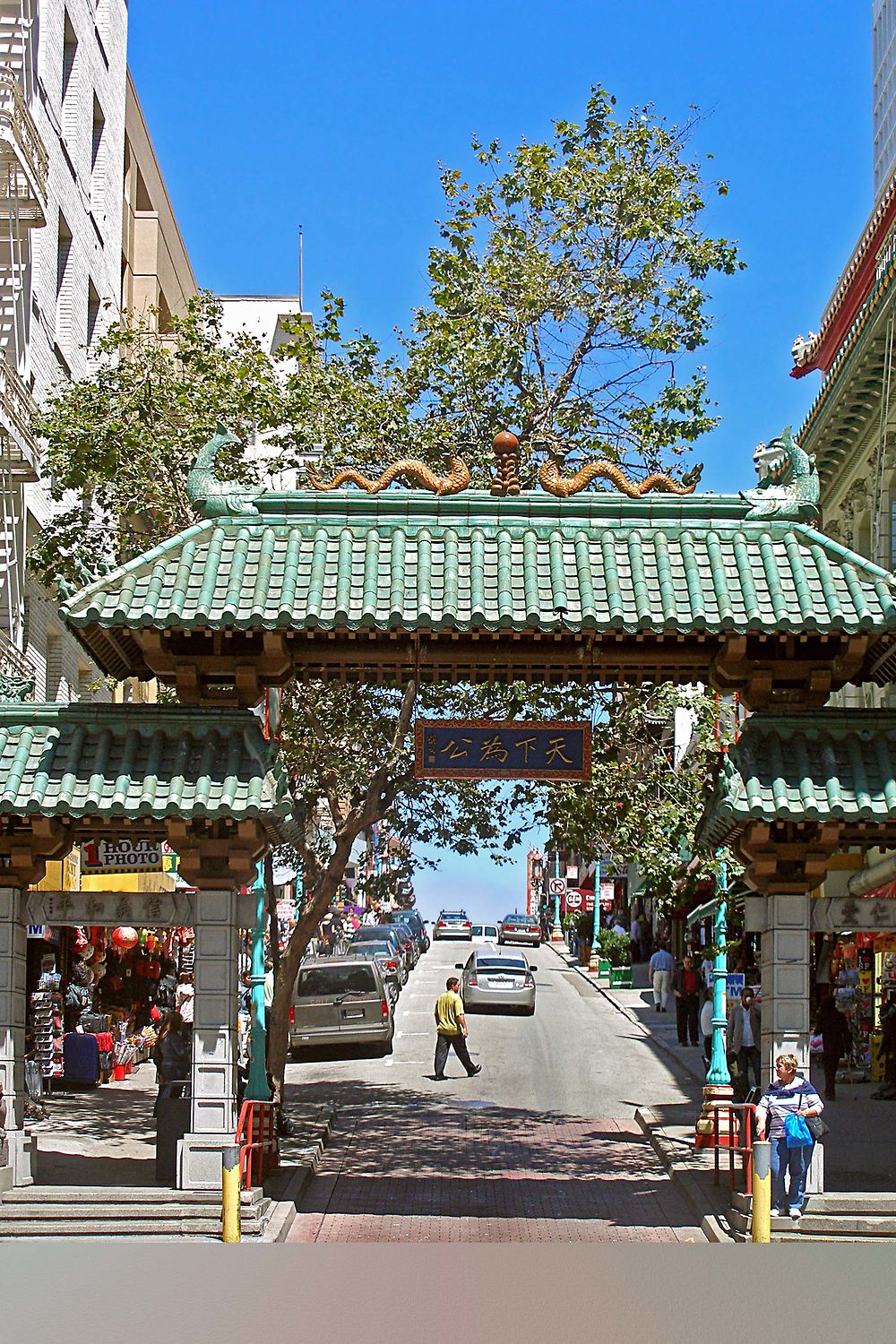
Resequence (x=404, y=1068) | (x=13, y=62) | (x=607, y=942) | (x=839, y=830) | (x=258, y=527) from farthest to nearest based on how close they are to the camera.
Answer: (x=607, y=942), (x=404, y=1068), (x=13, y=62), (x=258, y=527), (x=839, y=830)

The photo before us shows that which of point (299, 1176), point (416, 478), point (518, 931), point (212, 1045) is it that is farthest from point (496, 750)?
point (518, 931)

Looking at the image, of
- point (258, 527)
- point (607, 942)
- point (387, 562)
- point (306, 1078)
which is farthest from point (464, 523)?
point (607, 942)

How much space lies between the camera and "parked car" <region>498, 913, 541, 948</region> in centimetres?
6969

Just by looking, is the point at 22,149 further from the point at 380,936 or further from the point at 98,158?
the point at 380,936

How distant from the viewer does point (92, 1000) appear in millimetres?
30406

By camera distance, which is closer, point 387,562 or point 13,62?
point 387,562

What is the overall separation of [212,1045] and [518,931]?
56.5m

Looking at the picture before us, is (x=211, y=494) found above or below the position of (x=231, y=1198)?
above

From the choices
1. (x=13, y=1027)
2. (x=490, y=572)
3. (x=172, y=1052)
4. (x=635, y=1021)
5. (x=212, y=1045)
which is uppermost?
(x=490, y=572)

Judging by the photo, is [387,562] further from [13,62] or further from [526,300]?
[13,62]

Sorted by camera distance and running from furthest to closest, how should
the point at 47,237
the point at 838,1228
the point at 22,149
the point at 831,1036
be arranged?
the point at 47,237, the point at 831,1036, the point at 22,149, the point at 838,1228

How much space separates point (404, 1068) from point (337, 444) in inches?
536

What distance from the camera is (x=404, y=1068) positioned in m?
31.0

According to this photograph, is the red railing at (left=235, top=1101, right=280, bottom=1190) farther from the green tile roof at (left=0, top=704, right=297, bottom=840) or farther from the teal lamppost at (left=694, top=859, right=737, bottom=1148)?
the teal lamppost at (left=694, top=859, right=737, bottom=1148)
